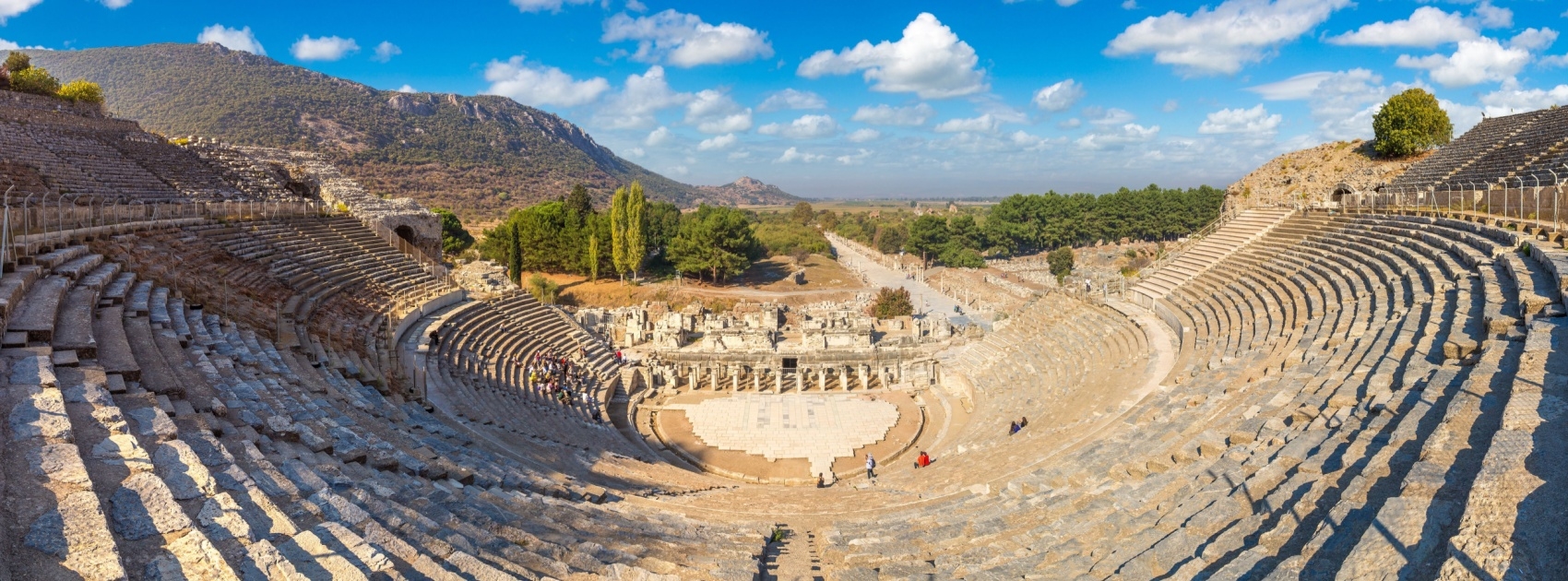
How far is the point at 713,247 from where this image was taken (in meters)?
49.1

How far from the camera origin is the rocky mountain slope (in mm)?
35969

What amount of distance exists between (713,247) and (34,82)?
111 ft

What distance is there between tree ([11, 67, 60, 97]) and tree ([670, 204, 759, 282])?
31575 millimetres

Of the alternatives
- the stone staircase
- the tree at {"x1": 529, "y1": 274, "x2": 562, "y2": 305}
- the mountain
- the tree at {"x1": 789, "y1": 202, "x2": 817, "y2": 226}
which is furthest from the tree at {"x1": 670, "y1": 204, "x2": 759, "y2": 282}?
the tree at {"x1": 789, "y1": 202, "x2": 817, "y2": 226}

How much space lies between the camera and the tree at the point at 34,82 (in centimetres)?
3288

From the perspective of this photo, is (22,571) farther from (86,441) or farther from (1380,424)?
(1380,424)

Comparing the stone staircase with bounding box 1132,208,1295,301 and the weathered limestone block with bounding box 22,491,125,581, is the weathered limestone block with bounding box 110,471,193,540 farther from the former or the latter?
the stone staircase with bounding box 1132,208,1295,301

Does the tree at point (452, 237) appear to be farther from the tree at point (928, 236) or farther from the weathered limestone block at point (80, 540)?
the weathered limestone block at point (80, 540)

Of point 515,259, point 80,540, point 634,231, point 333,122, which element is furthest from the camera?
point 333,122

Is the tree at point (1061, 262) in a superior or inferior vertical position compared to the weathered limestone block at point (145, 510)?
inferior

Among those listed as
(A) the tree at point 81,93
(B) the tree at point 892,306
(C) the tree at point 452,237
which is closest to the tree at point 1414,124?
(B) the tree at point 892,306

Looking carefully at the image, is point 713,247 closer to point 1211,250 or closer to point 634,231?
point 634,231

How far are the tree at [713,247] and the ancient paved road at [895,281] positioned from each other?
10972 mm

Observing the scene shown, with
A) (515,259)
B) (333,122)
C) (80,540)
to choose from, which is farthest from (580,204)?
(333,122)
